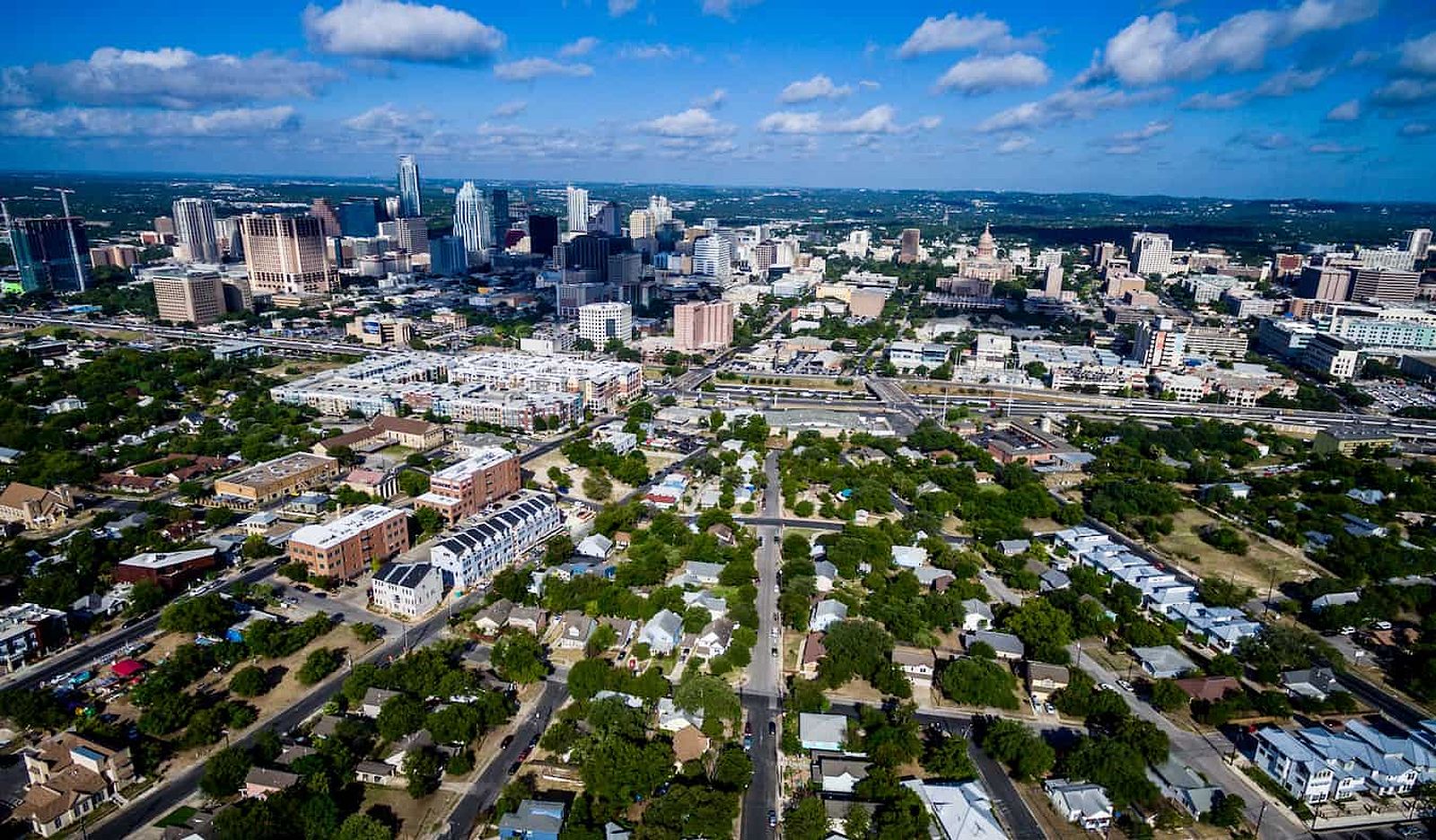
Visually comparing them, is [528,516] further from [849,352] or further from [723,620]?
[849,352]

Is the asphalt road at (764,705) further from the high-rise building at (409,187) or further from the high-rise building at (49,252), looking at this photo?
the high-rise building at (409,187)

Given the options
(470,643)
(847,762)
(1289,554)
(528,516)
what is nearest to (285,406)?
(528,516)

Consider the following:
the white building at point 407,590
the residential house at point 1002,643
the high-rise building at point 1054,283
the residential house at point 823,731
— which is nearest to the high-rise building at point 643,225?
the high-rise building at point 1054,283

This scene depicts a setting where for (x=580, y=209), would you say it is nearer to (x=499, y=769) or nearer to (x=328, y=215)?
(x=328, y=215)

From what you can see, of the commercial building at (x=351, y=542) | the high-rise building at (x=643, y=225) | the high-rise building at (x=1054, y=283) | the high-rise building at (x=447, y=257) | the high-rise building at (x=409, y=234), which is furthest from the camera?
the high-rise building at (x=643, y=225)

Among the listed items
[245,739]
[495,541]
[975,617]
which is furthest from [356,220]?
[975,617]
